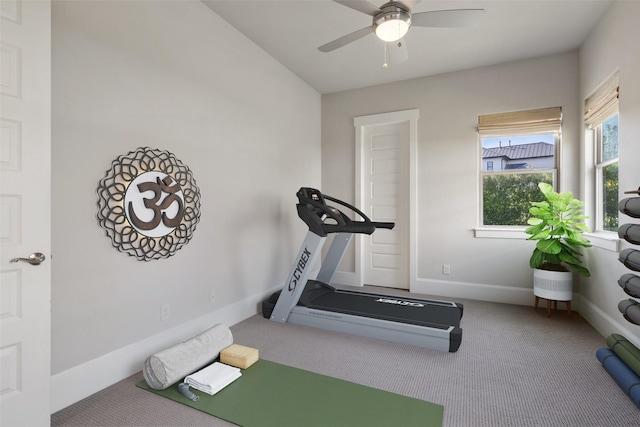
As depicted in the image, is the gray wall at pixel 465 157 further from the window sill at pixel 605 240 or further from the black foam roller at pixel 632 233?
the black foam roller at pixel 632 233

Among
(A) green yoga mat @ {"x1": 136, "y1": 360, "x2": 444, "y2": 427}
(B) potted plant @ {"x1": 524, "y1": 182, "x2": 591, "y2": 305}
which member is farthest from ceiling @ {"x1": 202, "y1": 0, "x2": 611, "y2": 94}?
(A) green yoga mat @ {"x1": 136, "y1": 360, "x2": 444, "y2": 427}

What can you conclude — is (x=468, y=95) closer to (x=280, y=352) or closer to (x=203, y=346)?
(x=280, y=352)

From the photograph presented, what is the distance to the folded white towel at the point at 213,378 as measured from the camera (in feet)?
6.79

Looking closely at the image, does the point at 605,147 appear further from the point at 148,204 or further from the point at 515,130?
the point at 148,204

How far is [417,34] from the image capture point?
135 inches

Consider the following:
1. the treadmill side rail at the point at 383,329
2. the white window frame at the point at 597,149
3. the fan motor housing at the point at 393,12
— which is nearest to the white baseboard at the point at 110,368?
the treadmill side rail at the point at 383,329

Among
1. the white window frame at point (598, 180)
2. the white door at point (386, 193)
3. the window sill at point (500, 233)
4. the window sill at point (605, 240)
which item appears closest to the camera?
the window sill at point (605, 240)

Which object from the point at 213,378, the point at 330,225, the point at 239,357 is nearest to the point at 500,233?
the point at 330,225

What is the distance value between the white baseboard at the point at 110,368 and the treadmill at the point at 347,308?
0.81m

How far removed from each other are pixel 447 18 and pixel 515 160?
2685mm

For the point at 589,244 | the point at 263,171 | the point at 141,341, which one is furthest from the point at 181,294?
the point at 589,244

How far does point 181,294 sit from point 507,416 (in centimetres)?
249

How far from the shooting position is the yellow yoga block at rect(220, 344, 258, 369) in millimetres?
2377

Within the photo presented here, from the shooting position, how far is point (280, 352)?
2.70m
